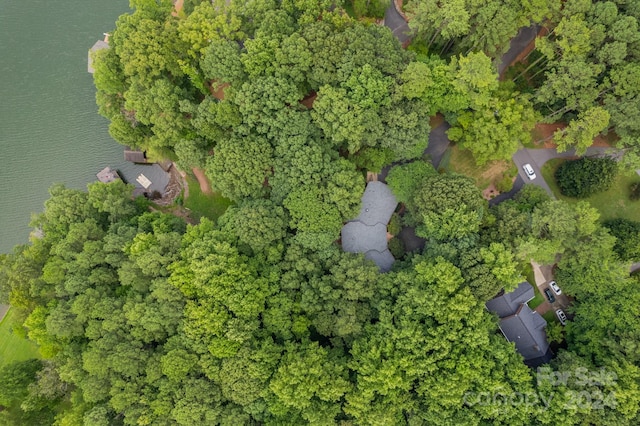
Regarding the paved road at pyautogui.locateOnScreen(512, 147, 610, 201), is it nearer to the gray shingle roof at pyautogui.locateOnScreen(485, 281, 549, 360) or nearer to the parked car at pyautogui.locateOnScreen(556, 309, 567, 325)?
the gray shingle roof at pyautogui.locateOnScreen(485, 281, 549, 360)

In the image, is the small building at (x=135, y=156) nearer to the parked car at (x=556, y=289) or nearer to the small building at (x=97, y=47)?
the small building at (x=97, y=47)

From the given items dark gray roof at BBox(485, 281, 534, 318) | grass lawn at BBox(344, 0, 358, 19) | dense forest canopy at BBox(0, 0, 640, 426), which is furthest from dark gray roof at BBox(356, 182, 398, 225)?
grass lawn at BBox(344, 0, 358, 19)

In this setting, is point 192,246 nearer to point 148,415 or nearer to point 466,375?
point 148,415

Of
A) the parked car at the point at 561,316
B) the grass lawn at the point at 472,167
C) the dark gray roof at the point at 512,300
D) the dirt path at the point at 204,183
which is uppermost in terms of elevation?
the dirt path at the point at 204,183

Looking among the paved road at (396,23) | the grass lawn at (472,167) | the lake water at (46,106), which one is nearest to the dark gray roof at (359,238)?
the grass lawn at (472,167)

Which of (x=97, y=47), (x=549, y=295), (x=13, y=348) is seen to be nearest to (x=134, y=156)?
(x=97, y=47)

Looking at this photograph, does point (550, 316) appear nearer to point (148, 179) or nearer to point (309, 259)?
point (309, 259)
